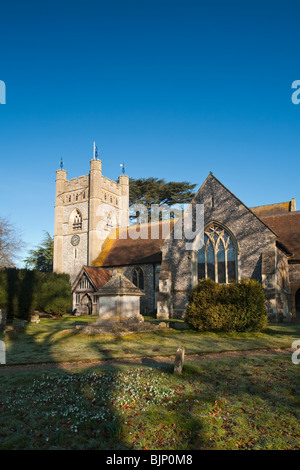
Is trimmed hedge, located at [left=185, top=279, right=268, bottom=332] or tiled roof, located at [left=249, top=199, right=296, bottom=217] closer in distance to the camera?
trimmed hedge, located at [left=185, top=279, right=268, bottom=332]

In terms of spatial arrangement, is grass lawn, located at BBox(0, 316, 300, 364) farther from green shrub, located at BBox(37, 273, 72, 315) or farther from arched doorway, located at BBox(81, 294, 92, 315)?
arched doorway, located at BBox(81, 294, 92, 315)

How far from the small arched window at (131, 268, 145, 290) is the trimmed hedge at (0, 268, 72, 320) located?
220 inches

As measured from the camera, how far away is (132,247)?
32.2 m

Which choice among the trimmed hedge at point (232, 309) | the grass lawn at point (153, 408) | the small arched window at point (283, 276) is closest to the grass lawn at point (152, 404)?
the grass lawn at point (153, 408)

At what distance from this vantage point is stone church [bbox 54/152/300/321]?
2031 cm

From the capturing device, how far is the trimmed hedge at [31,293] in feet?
→ 76.4

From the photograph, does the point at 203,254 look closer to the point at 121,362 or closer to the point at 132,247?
the point at 132,247

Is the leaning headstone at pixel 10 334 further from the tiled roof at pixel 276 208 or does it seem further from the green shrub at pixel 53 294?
the tiled roof at pixel 276 208

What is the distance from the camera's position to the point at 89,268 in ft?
95.9

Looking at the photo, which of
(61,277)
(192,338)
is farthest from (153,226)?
(192,338)

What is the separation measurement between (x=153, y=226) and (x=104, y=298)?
61.9ft

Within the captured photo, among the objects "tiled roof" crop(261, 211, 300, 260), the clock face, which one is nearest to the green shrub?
the clock face
